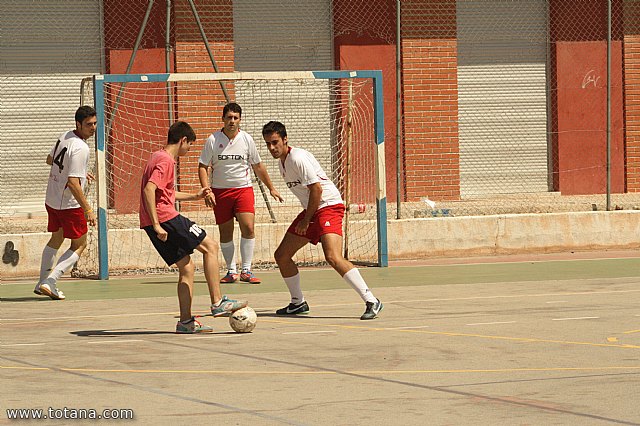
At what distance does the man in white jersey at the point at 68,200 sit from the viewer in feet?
48.8

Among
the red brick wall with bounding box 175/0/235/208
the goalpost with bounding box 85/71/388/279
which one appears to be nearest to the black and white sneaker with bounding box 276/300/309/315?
the goalpost with bounding box 85/71/388/279

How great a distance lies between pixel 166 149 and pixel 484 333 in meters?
3.33

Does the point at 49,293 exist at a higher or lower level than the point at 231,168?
lower

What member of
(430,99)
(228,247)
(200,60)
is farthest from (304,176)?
(430,99)

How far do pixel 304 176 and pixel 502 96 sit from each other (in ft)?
40.1

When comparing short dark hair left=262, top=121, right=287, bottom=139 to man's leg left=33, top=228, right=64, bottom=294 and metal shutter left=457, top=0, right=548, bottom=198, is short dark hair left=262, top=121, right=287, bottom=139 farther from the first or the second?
metal shutter left=457, top=0, right=548, bottom=198

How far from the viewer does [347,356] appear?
34.3ft

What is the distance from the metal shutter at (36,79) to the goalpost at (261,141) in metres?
1.64

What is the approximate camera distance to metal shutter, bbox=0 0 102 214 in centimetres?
2183

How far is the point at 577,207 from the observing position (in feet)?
72.5

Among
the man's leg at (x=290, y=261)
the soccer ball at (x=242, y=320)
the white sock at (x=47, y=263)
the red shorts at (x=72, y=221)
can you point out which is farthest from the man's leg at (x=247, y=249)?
the soccer ball at (x=242, y=320)

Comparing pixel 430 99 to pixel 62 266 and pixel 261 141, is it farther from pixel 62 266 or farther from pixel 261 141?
pixel 62 266

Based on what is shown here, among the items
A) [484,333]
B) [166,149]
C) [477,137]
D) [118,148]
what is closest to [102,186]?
[118,148]

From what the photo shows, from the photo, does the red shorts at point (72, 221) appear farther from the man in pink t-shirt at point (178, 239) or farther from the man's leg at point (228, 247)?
the man in pink t-shirt at point (178, 239)
